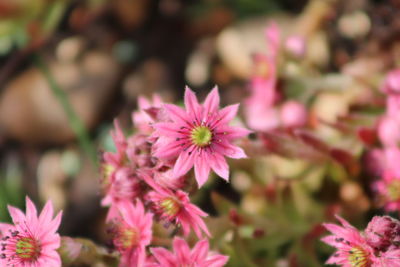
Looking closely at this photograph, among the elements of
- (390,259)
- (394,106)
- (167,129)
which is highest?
(394,106)

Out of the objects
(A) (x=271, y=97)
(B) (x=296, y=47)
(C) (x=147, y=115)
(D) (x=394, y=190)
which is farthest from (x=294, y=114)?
(C) (x=147, y=115)

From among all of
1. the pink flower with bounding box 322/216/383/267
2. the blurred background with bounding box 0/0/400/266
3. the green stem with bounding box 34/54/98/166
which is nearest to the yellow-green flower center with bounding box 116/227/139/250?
the pink flower with bounding box 322/216/383/267

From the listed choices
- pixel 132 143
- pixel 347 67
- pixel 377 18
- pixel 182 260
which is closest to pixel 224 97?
pixel 347 67

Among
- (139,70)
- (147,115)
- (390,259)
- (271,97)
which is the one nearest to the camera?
(390,259)

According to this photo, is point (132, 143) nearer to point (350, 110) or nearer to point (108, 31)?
point (350, 110)

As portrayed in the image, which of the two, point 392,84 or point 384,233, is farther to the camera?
point 392,84

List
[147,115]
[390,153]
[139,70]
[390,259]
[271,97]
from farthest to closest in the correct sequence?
[139,70] → [271,97] → [390,153] → [147,115] → [390,259]

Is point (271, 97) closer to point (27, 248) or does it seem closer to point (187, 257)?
point (187, 257)

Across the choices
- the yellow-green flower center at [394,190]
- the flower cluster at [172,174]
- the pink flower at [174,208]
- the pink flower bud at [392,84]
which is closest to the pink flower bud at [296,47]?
the pink flower bud at [392,84]
